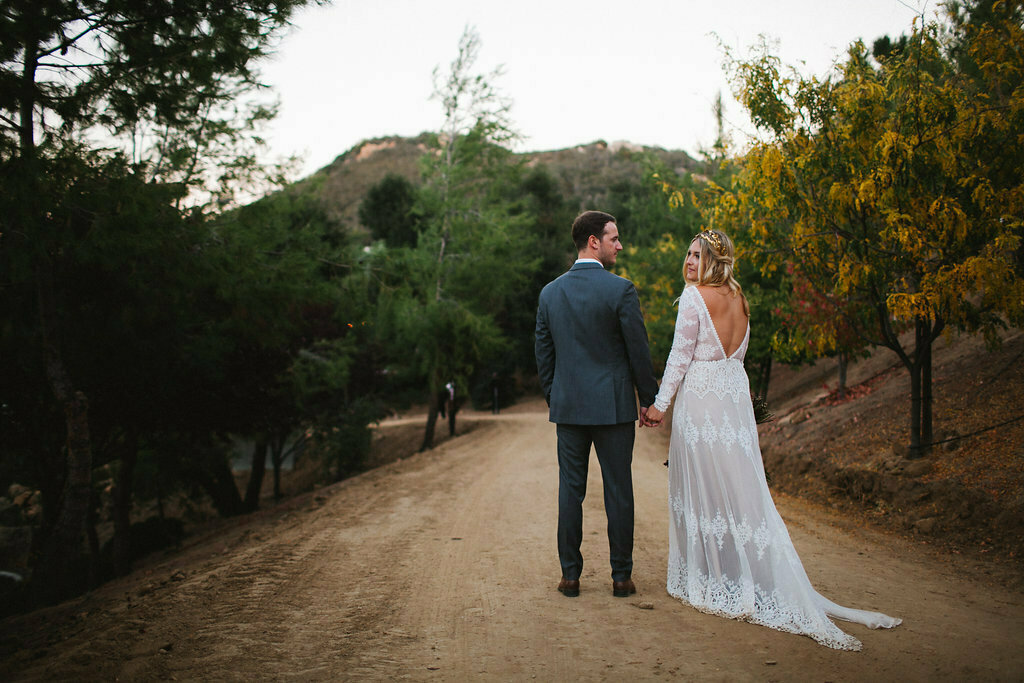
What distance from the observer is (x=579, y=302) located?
4.15m

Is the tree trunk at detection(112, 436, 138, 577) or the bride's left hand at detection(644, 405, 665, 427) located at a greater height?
the bride's left hand at detection(644, 405, 665, 427)

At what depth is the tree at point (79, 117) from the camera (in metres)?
5.88

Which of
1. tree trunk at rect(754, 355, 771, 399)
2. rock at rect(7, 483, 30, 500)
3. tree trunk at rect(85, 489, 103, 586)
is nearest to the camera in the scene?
rock at rect(7, 483, 30, 500)

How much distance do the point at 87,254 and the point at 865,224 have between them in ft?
27.2

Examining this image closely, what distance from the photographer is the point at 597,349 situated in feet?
13.6

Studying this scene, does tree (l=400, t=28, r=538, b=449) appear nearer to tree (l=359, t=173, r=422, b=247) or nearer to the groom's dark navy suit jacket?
the groom's dark navy suit jacket

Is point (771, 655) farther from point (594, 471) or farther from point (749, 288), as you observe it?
point (749, 288)

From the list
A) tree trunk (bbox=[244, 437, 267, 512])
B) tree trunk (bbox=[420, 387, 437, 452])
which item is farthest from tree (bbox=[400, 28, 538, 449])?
tree trunk (bbox=[244, 437, 267, 512])

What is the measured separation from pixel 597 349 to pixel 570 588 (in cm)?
156

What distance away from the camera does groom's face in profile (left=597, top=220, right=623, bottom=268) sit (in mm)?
4234

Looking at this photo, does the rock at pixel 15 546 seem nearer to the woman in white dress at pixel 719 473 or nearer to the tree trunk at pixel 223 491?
the tree trunk at pixel 223 491

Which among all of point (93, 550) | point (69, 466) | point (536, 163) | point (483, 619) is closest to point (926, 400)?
point (483, 619)

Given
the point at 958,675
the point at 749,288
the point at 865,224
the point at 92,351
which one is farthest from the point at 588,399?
the point at 749,288

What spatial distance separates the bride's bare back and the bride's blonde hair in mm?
43
